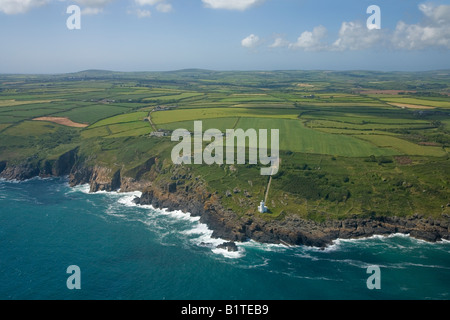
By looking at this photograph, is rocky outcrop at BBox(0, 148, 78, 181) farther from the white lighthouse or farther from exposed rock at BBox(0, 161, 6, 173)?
the white lighthouse

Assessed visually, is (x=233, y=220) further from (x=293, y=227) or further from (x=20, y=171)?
(x=20, y=171)

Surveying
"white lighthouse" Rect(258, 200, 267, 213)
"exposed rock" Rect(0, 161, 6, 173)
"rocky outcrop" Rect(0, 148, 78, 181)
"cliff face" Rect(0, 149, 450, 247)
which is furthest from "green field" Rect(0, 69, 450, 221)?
"white lighthouse" Rect(258, 200, 267, 213)

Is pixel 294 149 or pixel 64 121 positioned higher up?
pixel 64 121

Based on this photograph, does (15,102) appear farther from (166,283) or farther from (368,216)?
(368,216)

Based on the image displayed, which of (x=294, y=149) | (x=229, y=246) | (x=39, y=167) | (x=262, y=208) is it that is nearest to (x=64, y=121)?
(x=39, y=167)

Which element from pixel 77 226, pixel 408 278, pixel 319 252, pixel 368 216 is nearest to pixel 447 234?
pixel 368 216
